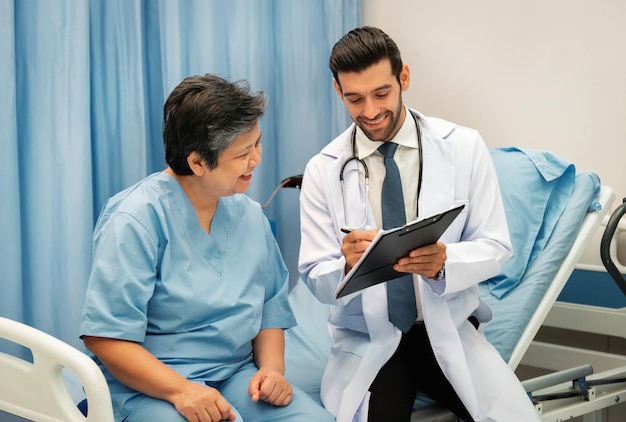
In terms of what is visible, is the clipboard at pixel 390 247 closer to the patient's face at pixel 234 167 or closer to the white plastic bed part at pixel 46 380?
the patient's face at pixel 234 167

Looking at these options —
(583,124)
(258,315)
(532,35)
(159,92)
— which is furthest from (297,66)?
(258,315)

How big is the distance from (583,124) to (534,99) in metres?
0.21

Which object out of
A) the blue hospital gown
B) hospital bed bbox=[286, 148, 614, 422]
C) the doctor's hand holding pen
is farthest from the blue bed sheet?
the blue hospital gown

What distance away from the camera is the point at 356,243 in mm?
1684

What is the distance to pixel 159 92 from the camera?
2559 mm

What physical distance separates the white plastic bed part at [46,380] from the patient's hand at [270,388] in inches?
13.8

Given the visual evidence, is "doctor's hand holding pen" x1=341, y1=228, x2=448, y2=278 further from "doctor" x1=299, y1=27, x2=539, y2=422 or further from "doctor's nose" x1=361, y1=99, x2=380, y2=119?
"doctor's nose" x1=361, y1=99, x2=380, y2=119

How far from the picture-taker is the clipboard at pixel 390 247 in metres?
1.49

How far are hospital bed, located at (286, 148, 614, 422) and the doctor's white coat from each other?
0.51 ft

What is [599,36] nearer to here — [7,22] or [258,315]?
[258,315]

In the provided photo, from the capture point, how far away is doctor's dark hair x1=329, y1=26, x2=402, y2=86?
187 centimetres

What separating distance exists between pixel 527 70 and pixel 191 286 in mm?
1736

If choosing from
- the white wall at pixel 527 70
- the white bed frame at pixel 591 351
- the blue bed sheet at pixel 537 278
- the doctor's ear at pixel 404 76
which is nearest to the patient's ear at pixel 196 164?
the doctor's ear at pixel 404 76

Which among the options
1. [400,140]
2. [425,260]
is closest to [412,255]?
[425,260]
